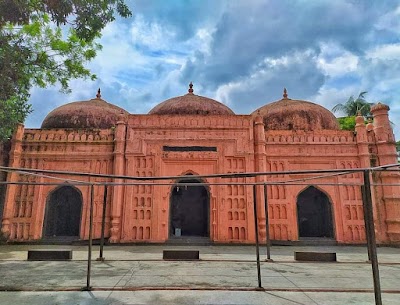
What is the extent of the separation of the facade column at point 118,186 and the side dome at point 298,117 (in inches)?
264

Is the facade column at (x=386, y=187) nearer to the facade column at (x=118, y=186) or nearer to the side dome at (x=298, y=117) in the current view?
the side dome at (x=298, y=117)

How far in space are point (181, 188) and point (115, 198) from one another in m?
4.18

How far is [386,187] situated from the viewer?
11016 millimetres

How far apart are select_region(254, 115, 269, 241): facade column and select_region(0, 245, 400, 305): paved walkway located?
312 cm

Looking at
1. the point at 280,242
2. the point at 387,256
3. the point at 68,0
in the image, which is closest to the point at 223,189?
the point at 280,242

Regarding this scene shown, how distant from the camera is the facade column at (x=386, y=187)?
35.0 ft

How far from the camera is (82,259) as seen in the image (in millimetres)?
7363

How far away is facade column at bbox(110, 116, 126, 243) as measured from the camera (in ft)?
34.7

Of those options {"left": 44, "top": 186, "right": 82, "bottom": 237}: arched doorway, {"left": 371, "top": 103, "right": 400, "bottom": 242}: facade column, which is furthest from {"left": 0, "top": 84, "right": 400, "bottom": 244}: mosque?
{"left": 44, "top": 186, "right": 82, "bottom": 237}: arched doorway

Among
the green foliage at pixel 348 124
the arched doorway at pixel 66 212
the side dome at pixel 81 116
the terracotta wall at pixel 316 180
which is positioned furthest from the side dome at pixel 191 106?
the green foliage at pixel 348 124

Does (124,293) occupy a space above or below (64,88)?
below

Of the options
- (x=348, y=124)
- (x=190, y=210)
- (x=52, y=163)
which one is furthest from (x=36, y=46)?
(x=348, y=124)

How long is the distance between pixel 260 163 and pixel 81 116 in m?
9.17

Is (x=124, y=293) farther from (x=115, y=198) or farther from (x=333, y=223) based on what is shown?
(x=333, y=223)
